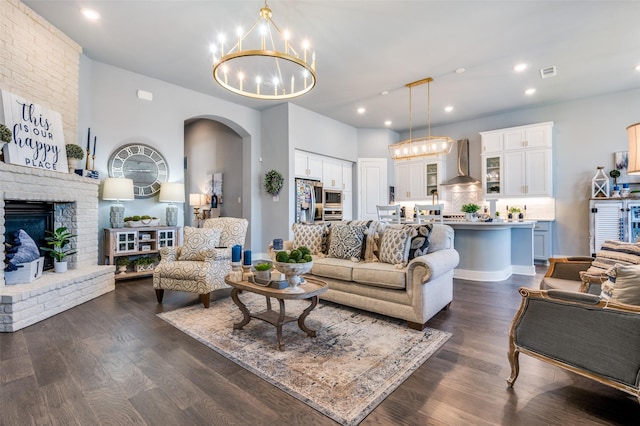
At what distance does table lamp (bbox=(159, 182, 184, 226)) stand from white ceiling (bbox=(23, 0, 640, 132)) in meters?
1.81

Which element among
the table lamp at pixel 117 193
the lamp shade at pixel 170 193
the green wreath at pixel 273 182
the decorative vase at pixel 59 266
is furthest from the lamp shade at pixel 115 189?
the green wreath at pixel 273 182

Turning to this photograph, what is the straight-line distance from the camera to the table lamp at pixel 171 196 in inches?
194

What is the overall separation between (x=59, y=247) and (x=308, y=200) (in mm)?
4129

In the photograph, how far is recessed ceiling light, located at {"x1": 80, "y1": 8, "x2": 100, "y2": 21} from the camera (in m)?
3.35

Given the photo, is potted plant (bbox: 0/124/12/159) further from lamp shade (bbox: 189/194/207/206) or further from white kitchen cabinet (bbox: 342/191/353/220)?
white kitchen cabinet (bbox: 342/191/353/220)

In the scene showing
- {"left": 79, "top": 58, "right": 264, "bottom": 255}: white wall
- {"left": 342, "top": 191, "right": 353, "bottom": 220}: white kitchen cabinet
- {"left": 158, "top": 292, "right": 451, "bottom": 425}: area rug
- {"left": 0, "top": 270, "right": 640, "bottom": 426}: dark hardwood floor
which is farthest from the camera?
{"left": 342, "top": 191, "right": 353, "bottom": 220}: white kitchen cabinet

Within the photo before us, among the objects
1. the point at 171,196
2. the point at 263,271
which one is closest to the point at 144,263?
the point at 171,196

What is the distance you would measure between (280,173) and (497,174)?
4730 millimetres

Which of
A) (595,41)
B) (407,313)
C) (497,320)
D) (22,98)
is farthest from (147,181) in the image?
(595,41)

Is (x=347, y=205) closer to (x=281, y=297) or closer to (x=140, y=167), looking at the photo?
(x=140, y=167)

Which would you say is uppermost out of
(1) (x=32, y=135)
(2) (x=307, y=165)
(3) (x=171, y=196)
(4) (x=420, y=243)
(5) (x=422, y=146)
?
(5) (x=422, y=146)

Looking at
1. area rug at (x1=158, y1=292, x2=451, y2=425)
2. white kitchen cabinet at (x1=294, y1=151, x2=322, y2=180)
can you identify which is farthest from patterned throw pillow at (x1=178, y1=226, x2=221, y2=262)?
white kitchen cabinet at (x1=294, y1=151, x2=322, y2=180)

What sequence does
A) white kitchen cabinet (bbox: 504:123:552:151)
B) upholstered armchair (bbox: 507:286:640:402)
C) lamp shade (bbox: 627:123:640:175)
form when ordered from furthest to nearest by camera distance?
1. white kitchen cabinet (bbox: 504:123:552:151)
2. lamp shade (bbox: 627:123:640:175)
3. upholstered armchair (bbox: 507:286:640:402)

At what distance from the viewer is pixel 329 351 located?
231cm
